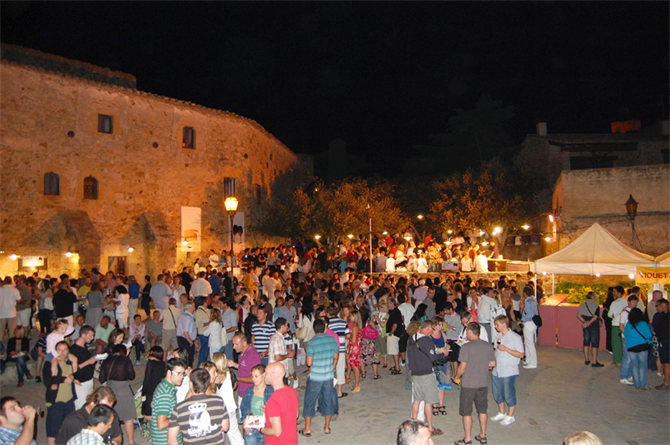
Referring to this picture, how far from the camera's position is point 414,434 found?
3.31 m

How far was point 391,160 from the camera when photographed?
198ft

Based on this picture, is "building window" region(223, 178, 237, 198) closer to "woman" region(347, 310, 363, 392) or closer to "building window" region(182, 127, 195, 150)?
"building window" region(182, 127, 195, 150)

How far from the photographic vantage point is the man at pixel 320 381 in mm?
6945

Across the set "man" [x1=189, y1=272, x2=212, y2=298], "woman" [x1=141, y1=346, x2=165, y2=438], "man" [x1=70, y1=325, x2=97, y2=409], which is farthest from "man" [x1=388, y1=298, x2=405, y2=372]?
"man" [x1=70, y1=325, x2=97, y2=409]

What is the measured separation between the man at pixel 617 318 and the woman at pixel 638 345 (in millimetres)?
1508

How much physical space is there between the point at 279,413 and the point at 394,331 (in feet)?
18.7

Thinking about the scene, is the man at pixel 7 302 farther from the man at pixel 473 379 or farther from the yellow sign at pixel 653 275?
the yellow sign at pixel 653 275

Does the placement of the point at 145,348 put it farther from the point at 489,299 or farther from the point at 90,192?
the point at 90,192

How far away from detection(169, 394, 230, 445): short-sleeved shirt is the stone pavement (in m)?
2.66

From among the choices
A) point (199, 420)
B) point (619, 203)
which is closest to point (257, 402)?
point (199, 420)

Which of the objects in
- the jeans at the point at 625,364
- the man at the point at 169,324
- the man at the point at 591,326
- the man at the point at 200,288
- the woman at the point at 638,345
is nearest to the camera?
the woman at the point at 638,345

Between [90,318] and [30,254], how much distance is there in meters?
8.88

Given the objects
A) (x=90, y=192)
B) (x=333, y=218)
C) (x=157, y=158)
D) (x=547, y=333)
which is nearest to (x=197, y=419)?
(x=547, y=333)

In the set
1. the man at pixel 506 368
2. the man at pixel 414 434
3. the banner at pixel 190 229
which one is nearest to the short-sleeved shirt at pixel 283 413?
the man at pixel 414 434
